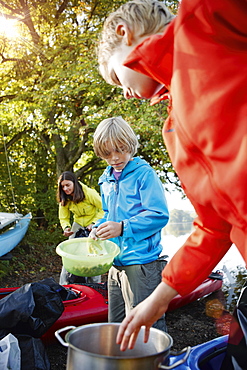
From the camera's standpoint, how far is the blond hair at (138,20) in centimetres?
93

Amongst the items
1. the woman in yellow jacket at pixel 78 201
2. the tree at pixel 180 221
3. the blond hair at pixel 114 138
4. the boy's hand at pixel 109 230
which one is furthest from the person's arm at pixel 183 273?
the tree at pixel 180 221

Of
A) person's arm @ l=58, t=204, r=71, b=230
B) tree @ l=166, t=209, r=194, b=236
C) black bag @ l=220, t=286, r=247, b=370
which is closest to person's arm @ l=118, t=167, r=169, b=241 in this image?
black bag @ l=220, t=286, r=247, b=370

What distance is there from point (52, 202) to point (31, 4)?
172 inches

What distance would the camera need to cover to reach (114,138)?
227 cm

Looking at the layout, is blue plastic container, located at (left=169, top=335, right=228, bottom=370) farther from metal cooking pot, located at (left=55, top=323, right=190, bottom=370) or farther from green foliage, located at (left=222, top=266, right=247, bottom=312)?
green foliage, located at (left=222, top=266, right=247, bottom=312)

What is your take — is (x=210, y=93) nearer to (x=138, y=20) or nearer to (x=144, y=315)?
(x=138, y=20)

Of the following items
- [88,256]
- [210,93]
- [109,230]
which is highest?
[210,93]

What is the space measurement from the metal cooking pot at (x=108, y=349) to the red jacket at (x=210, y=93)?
12.3 inches

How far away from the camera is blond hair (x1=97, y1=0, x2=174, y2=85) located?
0.93 meters

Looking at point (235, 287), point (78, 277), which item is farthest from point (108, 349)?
point (235, 287)

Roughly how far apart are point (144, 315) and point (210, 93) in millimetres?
538

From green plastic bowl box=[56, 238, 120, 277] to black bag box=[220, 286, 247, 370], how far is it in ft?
3.56

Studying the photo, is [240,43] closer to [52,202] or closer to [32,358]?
[32,358]

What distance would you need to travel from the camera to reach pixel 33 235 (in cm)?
799
